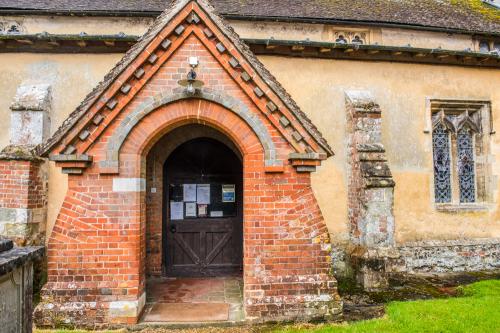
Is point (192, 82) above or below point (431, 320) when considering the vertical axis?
above

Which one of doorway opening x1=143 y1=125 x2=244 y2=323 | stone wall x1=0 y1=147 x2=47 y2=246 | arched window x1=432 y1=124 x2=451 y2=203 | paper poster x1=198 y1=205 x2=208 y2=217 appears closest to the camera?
stone wall x1=0 y1=147 x2=47 y2=246

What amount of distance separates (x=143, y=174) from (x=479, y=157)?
1018cm

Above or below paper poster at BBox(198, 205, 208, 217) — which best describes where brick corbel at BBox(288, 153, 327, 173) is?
above

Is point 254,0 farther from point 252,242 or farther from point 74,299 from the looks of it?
point 74,299

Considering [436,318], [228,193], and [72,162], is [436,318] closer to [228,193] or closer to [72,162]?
[228,193]

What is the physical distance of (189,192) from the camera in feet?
28.2

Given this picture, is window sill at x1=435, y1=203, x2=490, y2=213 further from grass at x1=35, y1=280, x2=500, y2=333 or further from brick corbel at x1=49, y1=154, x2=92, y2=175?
brick corbel at x1=49, y1=154, x2=92, y2=175

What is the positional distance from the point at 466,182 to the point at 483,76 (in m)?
3.28

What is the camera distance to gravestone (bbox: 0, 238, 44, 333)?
2.37 meters

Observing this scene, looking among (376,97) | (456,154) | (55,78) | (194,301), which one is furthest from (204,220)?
(456,154)

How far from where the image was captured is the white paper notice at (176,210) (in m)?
8.53

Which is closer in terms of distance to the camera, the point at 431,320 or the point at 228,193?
the point at 431,320

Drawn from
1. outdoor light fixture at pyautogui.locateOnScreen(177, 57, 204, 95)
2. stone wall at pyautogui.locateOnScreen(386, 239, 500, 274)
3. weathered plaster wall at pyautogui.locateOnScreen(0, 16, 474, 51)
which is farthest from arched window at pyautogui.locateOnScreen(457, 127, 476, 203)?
outdoor light fixture at pyautogui.locateOnScreen(177, 57, 204, 95)

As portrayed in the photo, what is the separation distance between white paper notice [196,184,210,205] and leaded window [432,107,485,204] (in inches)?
269
